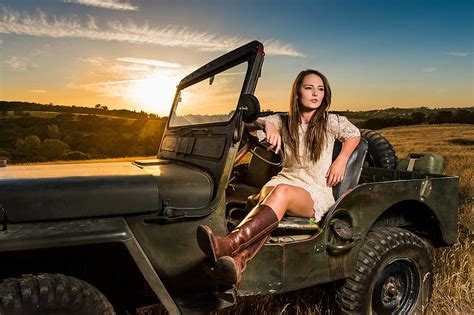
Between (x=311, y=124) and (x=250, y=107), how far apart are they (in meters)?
0.77

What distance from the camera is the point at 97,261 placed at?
8.45 ft

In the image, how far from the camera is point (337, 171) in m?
Result: 3.07

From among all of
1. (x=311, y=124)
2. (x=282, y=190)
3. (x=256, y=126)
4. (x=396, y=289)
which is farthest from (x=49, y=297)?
(x=396, y=289)

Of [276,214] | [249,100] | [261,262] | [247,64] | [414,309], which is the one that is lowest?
[414,309]

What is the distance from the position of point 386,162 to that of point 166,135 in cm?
200

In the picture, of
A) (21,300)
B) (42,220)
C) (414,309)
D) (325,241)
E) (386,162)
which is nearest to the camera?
(21,300)

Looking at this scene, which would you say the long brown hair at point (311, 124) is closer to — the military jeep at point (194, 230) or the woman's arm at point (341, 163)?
the woman's arm at point (341, 163)

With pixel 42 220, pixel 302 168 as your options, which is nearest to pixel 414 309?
pixel 302 168

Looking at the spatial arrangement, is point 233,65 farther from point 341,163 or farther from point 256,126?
point 341,163

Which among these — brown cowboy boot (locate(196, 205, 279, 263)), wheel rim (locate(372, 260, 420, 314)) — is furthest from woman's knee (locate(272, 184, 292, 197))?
wheel rim (locate(372, 260, 420, 314))

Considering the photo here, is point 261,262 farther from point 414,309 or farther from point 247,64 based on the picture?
point 414,309

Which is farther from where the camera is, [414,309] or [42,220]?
[414,309]

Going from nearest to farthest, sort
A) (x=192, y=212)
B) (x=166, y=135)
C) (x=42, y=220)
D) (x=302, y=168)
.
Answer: (x=42, y=220), (x=192, y=212), (x=302, y=168), (x=166, y=135)

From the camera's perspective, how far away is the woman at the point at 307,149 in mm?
2777
